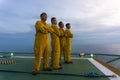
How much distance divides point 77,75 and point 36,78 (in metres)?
1.40

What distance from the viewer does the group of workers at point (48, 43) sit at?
31.9 ft

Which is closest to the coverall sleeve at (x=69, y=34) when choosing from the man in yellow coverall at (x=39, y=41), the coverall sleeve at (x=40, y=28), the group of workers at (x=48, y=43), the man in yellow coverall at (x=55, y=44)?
the group of workers at (x=48, y=43)

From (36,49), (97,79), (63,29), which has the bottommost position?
(97,79)

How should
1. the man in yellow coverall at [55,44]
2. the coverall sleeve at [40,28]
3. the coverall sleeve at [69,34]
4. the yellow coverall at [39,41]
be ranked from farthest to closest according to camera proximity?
the coverall sleeve at [69,34] → the man in yellow coverall at [55,44] → the yellow coverall at [39,41] → the coverall sleeve at [40,28]

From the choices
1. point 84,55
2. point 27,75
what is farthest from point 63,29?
point 84,55

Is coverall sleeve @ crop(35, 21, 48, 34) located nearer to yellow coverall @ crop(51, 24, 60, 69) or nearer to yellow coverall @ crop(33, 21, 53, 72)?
yellow coverall @ crop(33, 21, 53, 72)

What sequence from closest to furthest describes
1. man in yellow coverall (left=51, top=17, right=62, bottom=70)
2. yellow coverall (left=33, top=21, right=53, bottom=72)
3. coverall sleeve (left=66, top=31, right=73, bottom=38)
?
yellow coverall (left=33, top=21, right=53, bottom=72) < man in yellow coverall (left=51, top=17, right=62, bottom=70) < coverall sleeve (left=66, top=31, right=73, bottom=38)

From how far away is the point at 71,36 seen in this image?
13.0m

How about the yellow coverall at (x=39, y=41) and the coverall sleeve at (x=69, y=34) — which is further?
the coverall sleeve at (x=69, y=34)

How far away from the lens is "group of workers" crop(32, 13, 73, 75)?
9711 mm

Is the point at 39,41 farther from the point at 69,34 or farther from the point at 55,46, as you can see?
the point at 69,34

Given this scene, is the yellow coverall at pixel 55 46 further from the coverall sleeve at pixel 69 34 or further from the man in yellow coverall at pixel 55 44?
the coverall sleeve at pixel 69 34

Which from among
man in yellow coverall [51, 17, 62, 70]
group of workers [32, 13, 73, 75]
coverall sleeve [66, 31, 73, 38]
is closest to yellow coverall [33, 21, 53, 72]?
group of workers [32, 13, 73, 75]

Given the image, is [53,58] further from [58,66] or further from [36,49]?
[36,49]
